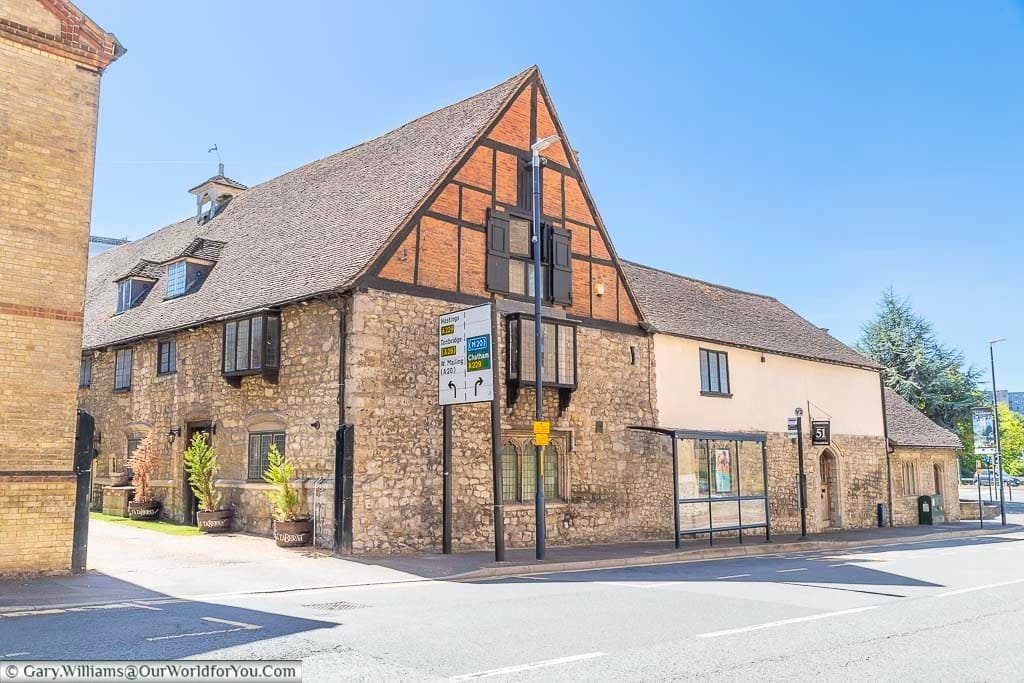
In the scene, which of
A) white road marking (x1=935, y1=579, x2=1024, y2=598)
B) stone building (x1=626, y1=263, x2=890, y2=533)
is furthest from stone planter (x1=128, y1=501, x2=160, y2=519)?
white road marking (x1=935, y1=579, x2=1024, y2=598)

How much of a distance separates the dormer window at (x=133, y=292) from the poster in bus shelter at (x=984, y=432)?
3221cm

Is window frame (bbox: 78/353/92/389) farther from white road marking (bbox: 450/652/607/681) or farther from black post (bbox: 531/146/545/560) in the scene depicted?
white road marking (bbox: 450/652/607/681)

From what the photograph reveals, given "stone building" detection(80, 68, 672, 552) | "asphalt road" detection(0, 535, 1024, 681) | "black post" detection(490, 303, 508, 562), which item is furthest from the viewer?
"stone building" detection(80, 68, 672, 552)

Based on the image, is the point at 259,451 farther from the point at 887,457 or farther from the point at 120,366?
the point at 887,457

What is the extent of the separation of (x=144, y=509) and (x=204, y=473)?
11.0 ft

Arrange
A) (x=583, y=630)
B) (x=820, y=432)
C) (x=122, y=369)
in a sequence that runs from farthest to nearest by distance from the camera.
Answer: (x=820, y=432), (x=122, y=369), (x=583, y=630)

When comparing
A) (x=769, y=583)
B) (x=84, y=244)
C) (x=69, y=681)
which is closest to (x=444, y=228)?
(x=84, y=244)

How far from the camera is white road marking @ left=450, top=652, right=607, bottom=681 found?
6.93m

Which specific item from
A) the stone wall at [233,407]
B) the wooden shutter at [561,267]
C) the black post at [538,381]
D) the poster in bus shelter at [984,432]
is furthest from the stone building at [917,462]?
the stone wall at [233,407]

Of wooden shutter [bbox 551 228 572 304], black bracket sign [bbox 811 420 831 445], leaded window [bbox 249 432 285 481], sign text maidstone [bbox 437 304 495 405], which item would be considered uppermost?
wooden shutter [bbox 551 228 572 304]

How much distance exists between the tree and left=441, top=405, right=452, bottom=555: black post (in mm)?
35818

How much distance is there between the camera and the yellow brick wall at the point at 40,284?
12.7m

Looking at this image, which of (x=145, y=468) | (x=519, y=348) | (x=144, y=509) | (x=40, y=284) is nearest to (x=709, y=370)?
(x=519, y=348)

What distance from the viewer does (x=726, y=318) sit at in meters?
28.8
